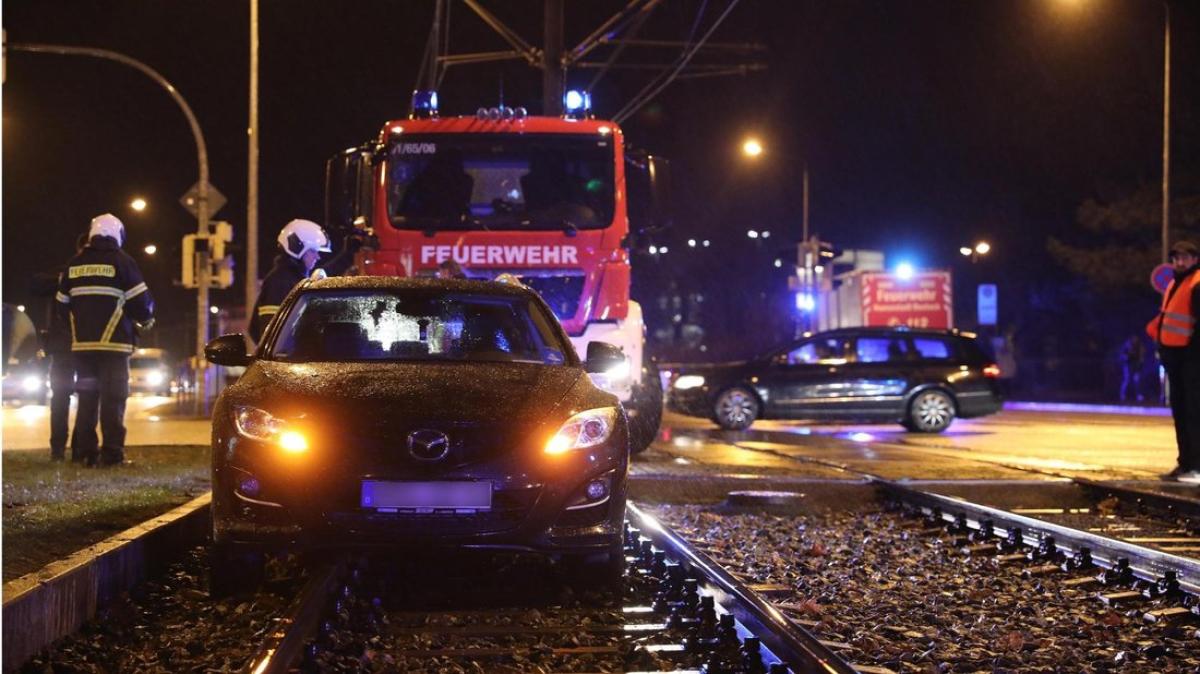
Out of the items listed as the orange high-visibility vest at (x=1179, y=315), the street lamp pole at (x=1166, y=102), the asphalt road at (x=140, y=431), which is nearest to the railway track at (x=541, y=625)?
the orange high-visibility vest at (x=1179, y=315)

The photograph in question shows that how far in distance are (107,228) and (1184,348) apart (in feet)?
28.1

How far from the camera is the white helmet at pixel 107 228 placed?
1073cm

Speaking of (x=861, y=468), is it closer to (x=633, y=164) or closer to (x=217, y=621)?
(x=633, y=164)

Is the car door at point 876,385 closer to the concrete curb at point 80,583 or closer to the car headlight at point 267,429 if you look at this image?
the concrete curb at point 80,583

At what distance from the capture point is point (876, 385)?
20859mm

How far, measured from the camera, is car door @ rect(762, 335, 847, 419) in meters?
20.8

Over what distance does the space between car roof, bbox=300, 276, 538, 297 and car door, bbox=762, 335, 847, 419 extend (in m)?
13.7

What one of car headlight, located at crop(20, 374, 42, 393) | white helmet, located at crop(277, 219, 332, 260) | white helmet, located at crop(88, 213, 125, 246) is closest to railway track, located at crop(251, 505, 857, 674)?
white helmet, located at crop(277, 219, 332, 260)

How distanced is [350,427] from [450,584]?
4.34 ft

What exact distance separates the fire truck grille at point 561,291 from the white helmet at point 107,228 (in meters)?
3.54

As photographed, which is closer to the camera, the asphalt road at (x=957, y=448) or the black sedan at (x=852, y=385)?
the asphalt road at (x=957, y=448)

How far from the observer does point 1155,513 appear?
9375 mm

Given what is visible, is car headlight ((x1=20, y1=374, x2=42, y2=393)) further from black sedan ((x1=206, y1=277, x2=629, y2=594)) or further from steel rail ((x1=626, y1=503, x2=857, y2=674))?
steel rail ((x1=626, y1=503, x2=857, y2=674))

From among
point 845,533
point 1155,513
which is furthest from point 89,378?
point 1155,513
